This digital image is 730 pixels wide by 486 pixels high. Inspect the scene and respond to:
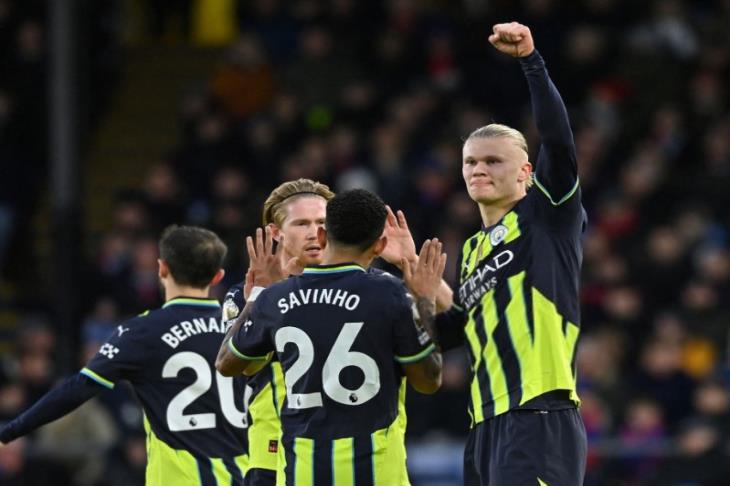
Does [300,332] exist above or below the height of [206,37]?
below

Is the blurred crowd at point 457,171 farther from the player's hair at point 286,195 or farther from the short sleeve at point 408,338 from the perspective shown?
the short sleeve at point 408,338

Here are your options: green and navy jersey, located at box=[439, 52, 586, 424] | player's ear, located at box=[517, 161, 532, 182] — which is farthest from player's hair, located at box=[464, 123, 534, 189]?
green and navy jersey, located at box=[439, 52, 586, 424]

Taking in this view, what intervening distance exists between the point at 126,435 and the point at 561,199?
726 cm

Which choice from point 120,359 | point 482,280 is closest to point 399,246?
point 482,280

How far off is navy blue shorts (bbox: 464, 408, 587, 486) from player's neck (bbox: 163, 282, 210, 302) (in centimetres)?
180

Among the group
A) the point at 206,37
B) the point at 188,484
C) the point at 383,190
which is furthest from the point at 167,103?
the point at 188,484

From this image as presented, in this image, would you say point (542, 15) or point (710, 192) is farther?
point (542, 15)

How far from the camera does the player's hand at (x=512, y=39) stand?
603 cm

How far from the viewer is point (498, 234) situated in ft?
20.7

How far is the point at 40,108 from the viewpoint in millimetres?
16156

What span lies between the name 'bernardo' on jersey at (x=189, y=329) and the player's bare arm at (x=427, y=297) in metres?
1.40

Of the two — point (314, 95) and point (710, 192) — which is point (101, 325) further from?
point (710, 192)

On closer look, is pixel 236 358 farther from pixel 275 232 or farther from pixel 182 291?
pixel 182 291

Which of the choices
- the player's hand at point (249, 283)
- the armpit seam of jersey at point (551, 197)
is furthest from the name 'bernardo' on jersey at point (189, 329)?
the armpit seam of jersey at point (551, 197)
